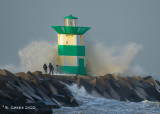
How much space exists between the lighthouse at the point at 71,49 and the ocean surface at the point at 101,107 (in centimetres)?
378

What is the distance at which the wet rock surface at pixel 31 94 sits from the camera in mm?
17703

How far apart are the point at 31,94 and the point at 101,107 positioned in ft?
9.43

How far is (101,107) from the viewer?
21.2 metres

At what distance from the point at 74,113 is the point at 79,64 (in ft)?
32.2

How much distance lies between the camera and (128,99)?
25.2m

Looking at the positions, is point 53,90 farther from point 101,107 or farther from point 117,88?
point 117,88

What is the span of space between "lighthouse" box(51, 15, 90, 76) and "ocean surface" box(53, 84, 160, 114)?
3775 millimetres

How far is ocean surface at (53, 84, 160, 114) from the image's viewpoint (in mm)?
19933

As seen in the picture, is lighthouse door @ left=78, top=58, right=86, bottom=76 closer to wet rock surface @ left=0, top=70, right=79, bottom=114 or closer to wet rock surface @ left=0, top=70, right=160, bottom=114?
wet rock surface @ left=0, top=70, right=160, bottom=114

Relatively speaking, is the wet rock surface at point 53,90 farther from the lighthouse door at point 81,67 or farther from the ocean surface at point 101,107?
the lighthouse door at point 81,67

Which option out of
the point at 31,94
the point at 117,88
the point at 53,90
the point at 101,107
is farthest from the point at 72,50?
the point at 31,94

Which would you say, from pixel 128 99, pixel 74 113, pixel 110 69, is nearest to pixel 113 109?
pixel 74 113

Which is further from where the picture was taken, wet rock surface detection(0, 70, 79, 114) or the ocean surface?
the ocean surface

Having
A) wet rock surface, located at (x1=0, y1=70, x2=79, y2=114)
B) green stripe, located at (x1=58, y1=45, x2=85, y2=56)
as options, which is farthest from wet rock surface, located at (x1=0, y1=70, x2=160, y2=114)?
green stripe, located at (x1=58, y1=45, x2=85, y2=56)
